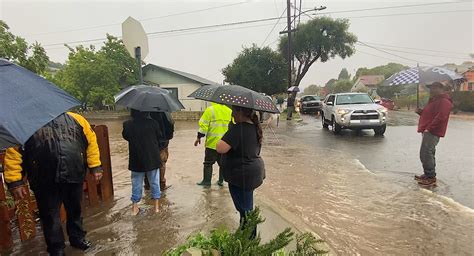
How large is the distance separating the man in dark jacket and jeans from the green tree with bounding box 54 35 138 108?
23.3 m

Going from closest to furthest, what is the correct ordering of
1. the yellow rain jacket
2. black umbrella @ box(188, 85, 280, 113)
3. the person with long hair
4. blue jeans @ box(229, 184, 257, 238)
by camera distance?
black umbrella @ box(188, 85, 280, 113)
the person with long hair
blue jeans @ box(229, 184, 257, 238)
the yellow rain jacket

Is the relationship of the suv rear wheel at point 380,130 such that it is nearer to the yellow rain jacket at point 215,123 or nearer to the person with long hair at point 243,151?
the yellow rain jacket at point 215,123

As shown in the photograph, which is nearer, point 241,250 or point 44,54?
point 241,250

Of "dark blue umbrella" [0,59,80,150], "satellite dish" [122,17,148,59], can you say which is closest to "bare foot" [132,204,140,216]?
"dark blue umbrella" [0,59,80,150]

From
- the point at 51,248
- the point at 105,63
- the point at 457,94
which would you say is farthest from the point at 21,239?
the point at 457,94

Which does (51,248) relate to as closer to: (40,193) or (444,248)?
(40,193)

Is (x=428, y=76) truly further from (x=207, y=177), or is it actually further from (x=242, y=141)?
(x=242, y=141)

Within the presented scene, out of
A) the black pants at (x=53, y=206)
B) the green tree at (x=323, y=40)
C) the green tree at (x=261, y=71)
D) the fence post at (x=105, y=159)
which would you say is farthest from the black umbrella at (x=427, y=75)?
the green tree at (x=323, y=40)

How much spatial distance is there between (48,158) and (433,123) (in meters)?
6.13

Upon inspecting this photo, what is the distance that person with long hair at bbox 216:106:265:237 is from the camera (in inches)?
130

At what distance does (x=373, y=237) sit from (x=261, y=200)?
5.82 ft

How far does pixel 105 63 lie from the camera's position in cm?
2603

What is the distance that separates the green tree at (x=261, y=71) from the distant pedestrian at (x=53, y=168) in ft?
92.3

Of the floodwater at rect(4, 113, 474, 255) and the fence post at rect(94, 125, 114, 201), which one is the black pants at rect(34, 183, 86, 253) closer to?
the floodwater at rect(4, 113, 474, 255)
